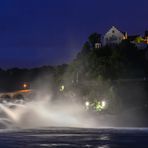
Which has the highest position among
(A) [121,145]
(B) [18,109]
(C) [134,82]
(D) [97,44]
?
(D) [97,44]

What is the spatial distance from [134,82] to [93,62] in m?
11.7

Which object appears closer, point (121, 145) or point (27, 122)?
point (121, 145)

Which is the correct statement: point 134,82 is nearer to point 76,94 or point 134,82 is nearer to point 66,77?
point 76,94

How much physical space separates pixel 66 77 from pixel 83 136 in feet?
319

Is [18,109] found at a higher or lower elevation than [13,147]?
higher

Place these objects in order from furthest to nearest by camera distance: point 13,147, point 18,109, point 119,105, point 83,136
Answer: point 119,105 < point 18,109 < point 83,136 < point 13,147

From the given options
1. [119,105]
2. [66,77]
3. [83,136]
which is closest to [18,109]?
[119,105]

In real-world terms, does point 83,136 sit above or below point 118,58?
below

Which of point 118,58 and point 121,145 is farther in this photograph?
point 118,58

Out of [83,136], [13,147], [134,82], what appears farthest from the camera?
[134,82]

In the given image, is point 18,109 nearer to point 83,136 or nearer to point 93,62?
point 83,136

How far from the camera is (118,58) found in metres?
124

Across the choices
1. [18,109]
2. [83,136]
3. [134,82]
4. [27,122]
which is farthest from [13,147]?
[134,82]

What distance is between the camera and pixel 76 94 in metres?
130
